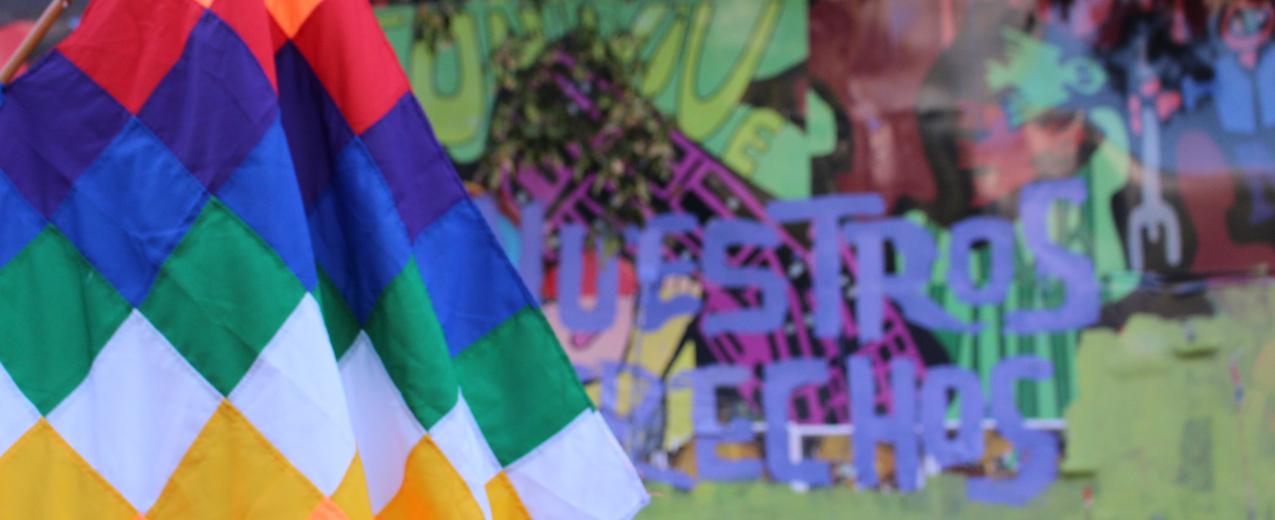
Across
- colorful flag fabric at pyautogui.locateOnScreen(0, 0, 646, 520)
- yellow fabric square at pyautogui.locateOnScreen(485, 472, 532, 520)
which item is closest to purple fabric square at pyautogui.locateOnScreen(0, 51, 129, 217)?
colorful flag fabric at pyautogui.locateOnScreen(0, 0, 646, 520)

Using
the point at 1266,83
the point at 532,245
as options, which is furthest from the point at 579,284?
the point at 1266,83

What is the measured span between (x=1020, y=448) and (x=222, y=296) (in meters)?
3.81

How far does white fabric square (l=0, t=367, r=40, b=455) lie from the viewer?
2.18m

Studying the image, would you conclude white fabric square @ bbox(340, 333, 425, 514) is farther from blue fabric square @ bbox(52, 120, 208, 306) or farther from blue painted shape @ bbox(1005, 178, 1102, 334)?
blue painted shape @ bbox(1005, 178, 1102, 334)

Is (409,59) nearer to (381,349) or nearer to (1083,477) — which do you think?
(1083,477)

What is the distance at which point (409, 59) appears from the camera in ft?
18.8

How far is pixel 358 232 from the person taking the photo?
2342mm

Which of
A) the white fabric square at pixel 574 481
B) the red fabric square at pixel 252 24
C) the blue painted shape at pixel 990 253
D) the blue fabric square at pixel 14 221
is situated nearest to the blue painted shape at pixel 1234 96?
the blue painted shape at pixel 990 253

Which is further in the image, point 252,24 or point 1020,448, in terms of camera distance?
point 1020,448

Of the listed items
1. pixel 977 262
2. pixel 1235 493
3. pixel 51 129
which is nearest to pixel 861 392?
pixel 977 262

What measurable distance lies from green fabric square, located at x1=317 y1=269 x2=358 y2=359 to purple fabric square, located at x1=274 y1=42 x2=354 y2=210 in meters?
0.14

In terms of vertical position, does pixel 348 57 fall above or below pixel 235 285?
above

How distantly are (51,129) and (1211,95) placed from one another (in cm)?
433

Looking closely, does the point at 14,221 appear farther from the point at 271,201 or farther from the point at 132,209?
the point at 271,201
